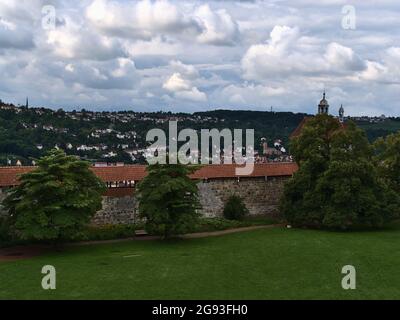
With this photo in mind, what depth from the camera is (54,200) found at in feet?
90.8

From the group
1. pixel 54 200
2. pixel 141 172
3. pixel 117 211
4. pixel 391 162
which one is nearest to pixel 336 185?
pixel 391 162

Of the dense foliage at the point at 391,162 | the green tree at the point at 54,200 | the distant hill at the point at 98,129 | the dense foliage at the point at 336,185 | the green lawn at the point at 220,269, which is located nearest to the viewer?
the green lawn at the point at 220,269

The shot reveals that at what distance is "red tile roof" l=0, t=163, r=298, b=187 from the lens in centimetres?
3124

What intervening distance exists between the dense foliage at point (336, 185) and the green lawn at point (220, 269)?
262 centimetres

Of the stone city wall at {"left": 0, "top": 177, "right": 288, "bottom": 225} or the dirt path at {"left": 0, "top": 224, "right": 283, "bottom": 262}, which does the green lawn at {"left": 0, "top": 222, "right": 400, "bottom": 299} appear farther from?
the stone city wall at {"left": 0, "top": 177, "right": 288, "bottom": 225}

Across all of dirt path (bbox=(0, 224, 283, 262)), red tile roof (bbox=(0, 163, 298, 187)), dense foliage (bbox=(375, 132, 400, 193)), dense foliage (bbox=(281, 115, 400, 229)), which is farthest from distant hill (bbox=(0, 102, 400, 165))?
dense foliage (bbox=(375, 132, 400, 193))

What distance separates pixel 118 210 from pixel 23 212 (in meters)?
8.32

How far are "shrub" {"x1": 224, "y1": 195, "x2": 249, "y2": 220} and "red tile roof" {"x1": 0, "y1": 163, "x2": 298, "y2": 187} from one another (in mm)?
1714

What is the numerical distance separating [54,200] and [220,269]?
31.6 ft

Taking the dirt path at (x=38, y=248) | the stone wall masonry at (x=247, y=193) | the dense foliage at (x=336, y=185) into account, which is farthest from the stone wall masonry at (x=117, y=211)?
the dense foliage at (x=336, y=185)

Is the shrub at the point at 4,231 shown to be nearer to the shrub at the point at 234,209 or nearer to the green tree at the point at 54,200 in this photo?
the green tree at the point at 54,200

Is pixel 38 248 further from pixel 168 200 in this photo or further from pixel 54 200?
pixel 168 200

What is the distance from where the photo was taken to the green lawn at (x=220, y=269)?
19.8 m
